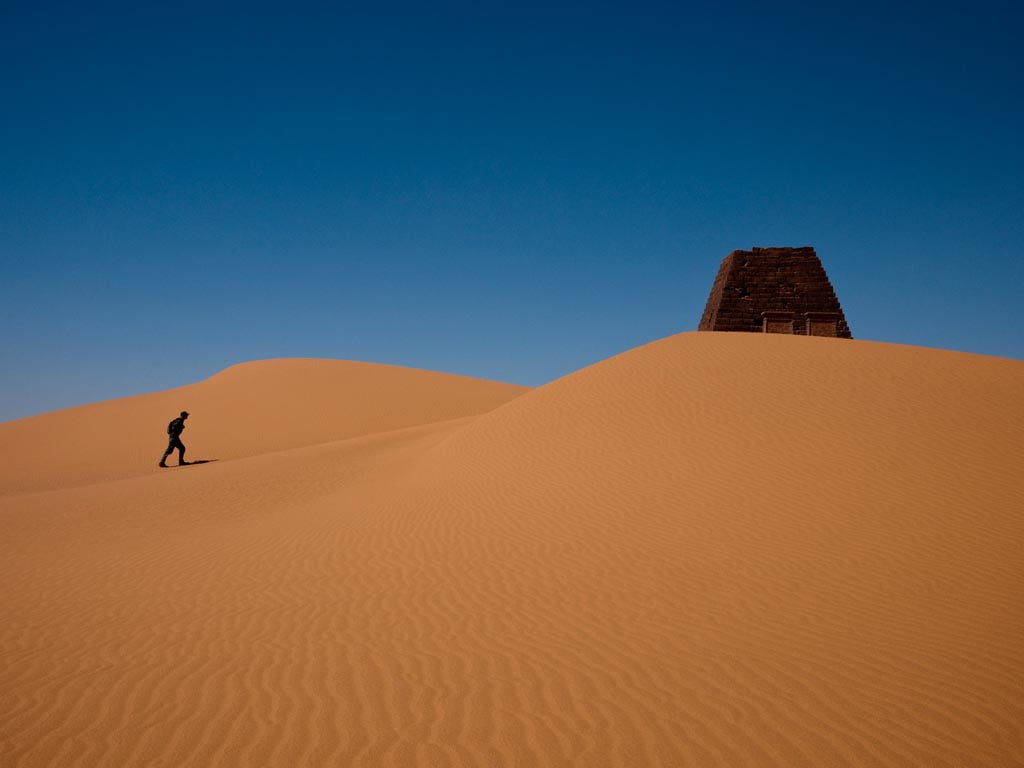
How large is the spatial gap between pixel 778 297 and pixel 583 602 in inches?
969

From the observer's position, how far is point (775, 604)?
5625mm

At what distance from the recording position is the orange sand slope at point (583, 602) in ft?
11.7

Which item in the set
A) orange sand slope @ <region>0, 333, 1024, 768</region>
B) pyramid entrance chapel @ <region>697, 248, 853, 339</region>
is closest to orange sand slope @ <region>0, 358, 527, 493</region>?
orange sand slope @ <region>0, 333, 1024, 768</region>

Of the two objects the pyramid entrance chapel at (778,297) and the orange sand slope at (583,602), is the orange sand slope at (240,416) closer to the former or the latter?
the orange sand slope at (583,602)

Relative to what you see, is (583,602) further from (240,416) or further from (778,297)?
(240,416)

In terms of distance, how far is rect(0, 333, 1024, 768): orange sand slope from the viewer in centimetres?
357

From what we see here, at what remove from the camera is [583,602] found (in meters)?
6.02

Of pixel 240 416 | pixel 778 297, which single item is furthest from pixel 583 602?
pixel 240 416

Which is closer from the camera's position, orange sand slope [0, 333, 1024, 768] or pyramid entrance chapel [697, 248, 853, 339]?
orange sand slope [0, 333, 1024, 768]

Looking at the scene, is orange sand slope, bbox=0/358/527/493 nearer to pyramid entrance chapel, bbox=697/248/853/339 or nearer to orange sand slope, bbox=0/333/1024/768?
orange sand slope, bbox=0/333/1024/768

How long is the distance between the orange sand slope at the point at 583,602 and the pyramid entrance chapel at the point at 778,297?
12.0 metres

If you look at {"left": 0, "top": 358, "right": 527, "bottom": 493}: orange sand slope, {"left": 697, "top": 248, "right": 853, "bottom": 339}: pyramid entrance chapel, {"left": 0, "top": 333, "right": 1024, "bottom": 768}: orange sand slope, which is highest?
{"left": 697, "top": 248, "right": 853, "bottom": 339}: pyramid entrance chapel

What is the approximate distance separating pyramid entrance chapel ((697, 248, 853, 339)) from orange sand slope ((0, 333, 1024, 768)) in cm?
1202

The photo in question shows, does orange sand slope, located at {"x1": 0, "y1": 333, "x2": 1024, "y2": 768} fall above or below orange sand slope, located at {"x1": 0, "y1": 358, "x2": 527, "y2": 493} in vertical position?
below
